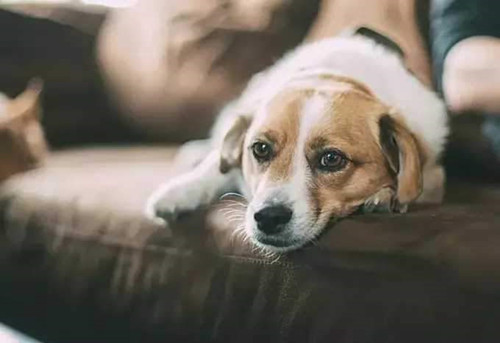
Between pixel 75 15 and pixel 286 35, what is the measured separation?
0.50 meters

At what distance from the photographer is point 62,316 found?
1271 millimetres

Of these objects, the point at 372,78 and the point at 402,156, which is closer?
the point at 402,156

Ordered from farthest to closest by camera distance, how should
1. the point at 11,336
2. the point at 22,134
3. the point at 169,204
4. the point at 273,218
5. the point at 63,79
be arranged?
the point at 63,79 → the point at 22,134 → the point at 11,336 → the point at 169,204 → the point at 273,218

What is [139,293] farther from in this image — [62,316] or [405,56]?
[405,56]

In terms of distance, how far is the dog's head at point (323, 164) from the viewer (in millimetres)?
1051

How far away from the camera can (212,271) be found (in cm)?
110

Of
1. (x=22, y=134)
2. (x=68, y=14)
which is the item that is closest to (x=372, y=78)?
(x=22, y=134)

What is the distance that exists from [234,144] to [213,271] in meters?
0.22

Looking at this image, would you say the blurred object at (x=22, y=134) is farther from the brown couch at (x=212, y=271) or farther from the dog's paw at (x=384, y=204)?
the dog's paw at (x=384, y=204)

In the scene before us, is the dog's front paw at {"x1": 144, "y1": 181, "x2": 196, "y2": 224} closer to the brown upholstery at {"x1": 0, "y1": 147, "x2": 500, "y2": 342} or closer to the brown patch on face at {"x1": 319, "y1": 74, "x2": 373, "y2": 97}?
the brown upholstery at {"x1": 0, "y1": 147, "x2": 500, "y2": 342}

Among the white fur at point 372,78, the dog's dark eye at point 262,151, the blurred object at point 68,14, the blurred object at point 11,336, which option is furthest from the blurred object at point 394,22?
the blurred object at point 11,336

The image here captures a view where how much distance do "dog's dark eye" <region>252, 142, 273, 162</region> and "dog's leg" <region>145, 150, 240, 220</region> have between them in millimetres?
81

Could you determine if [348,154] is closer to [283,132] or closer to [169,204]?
[283,132]

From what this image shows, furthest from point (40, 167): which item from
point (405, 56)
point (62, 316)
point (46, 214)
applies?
point (405, 56)
